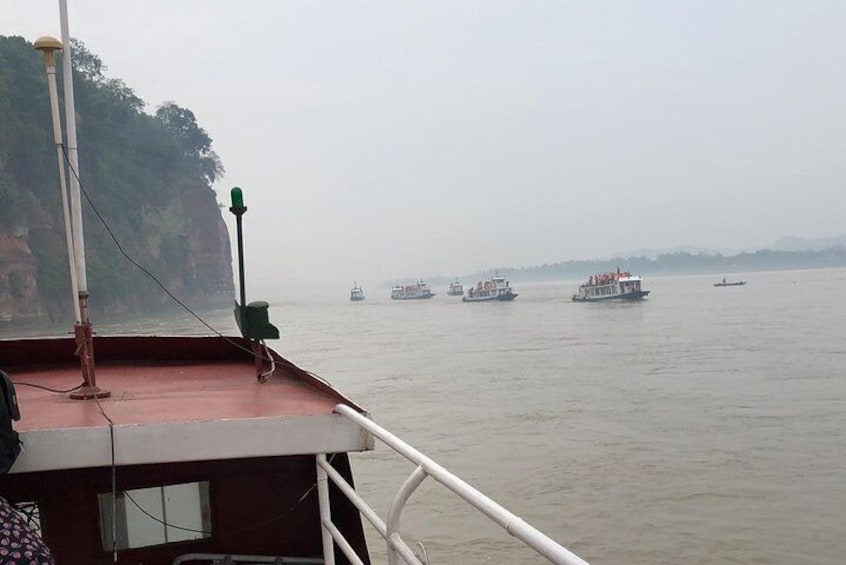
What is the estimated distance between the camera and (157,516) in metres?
2.62

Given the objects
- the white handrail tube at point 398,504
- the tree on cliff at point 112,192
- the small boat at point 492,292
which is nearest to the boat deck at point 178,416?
the white handrail tube at point 398,504

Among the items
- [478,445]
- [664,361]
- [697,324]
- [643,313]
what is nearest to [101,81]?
[643,313]

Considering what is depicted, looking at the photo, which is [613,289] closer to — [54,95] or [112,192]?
[112,192]

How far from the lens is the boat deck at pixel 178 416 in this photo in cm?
215

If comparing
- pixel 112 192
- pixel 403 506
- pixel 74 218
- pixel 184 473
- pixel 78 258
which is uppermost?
pixel 112 192

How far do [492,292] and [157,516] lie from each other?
6795 cm

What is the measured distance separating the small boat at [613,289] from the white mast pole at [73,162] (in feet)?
184

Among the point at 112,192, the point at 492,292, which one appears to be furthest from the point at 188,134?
the point at 492,292

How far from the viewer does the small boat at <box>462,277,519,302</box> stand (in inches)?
2724

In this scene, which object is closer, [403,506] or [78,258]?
[403,506]

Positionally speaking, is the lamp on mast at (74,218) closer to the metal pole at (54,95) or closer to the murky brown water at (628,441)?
the metal pole at (54,95)

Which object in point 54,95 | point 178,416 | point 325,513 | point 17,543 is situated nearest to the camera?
point 17,543

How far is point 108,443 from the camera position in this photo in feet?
7.09

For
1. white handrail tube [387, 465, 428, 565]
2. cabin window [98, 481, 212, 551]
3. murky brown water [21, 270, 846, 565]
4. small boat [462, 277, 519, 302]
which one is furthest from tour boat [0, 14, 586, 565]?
small boat [462, 277, 519, 302]
